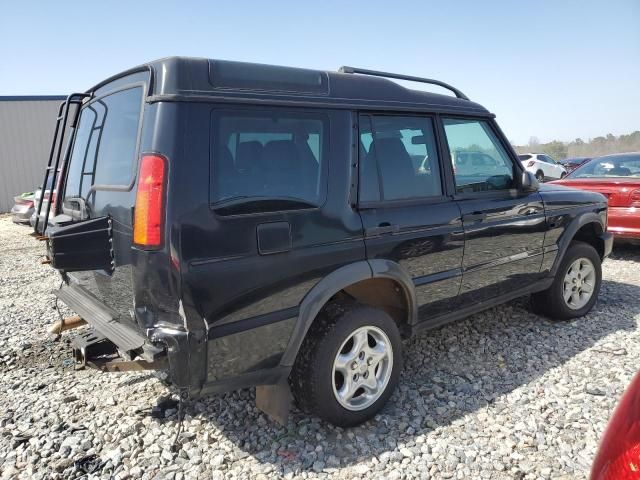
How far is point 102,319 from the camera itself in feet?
8.63

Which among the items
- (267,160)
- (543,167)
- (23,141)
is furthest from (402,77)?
(543,167)

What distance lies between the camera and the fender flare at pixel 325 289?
8.10 feet

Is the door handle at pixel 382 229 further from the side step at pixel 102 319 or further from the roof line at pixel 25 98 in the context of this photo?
the roof line at pixel 25 98

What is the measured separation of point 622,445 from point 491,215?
8.01ft

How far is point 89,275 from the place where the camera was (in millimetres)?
2844

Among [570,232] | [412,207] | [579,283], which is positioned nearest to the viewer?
[412,207]

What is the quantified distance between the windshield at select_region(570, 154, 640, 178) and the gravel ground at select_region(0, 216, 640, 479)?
387 centimetres

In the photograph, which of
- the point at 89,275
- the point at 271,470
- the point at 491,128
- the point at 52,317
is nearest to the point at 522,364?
the point at 491,128

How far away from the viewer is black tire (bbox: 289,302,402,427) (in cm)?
259

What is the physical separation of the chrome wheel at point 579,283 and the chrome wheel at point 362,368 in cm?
242

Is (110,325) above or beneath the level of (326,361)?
above

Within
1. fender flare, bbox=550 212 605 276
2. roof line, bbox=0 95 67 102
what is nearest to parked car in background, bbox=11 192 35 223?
roof line, bbox=0 95 67 102

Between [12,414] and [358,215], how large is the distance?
2549 mm

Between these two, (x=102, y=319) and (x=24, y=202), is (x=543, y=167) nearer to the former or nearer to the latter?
(x=24, y=202)
